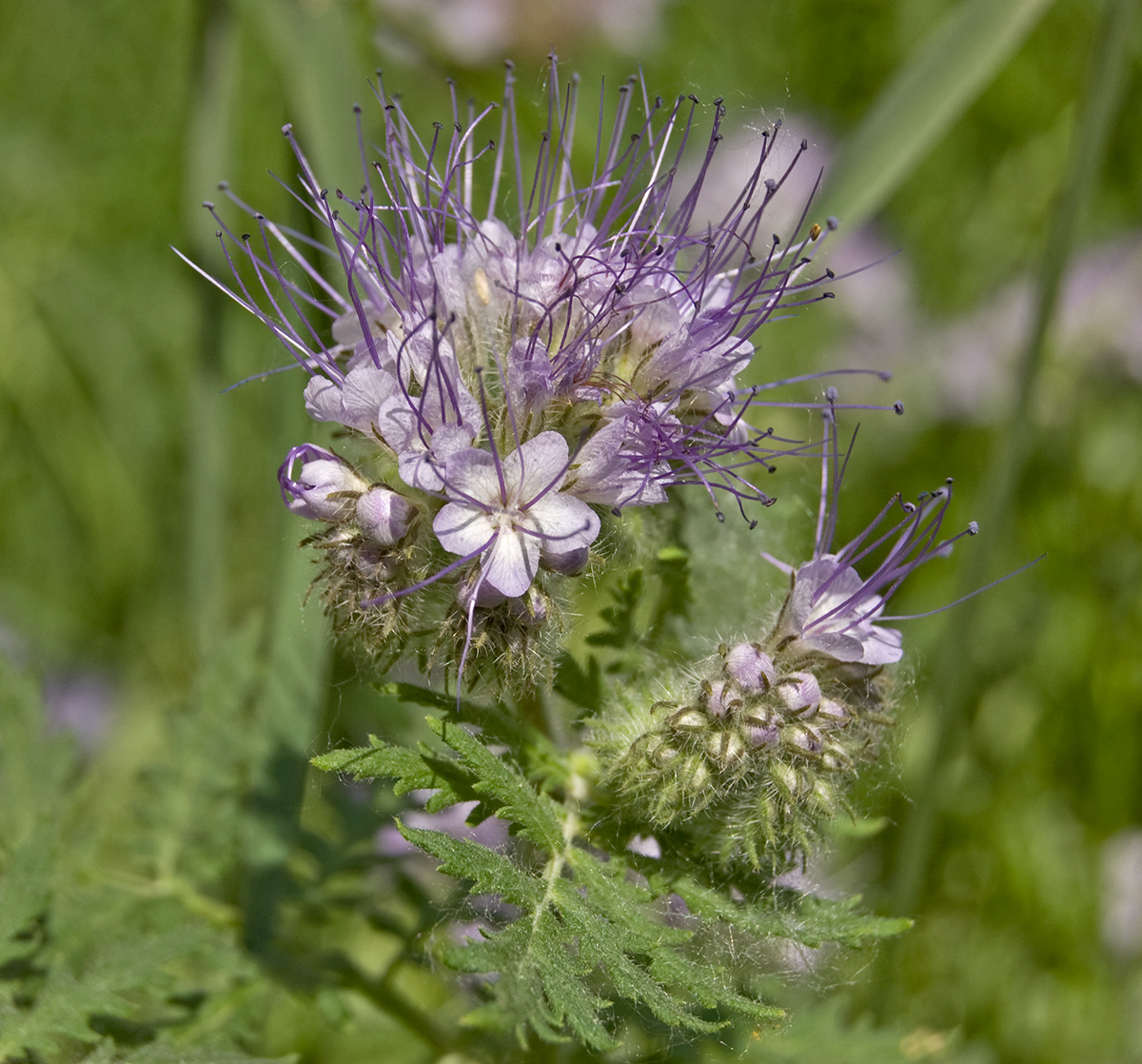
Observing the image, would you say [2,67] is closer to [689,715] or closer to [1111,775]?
[689,715]

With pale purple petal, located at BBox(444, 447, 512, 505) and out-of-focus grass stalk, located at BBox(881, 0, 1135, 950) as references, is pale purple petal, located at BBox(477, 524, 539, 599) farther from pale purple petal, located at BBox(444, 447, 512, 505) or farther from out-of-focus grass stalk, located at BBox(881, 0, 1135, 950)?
out-of-focus grass stalk, located at BBox(881, 0, 1135, 950)

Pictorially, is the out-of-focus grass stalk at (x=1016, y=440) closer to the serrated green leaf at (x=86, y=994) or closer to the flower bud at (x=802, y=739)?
the flower bud at (x=802, y=739)

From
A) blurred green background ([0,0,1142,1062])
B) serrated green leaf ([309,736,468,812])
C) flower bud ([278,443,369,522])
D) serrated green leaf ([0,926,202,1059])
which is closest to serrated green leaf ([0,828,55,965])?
serrated green leaf ([0,926,202,1059])

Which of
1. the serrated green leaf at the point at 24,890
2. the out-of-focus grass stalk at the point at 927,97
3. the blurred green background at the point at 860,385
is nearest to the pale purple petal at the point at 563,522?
the blurred green background at the point at 860,385

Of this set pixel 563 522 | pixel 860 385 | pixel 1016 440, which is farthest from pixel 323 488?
pixel 860 385

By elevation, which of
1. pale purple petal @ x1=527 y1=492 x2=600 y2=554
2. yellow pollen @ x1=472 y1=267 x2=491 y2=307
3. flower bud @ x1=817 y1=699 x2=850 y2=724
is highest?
yellow pollen @ x1=472 y1=267 x2=491 y2=307
